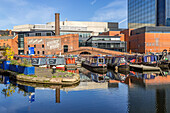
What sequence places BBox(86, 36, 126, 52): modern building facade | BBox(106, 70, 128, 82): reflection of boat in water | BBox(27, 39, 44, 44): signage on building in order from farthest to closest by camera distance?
BBox(86, 36, 126, 52): modern building facade, BBox(27, 39, 44, 44): signage on building, BBox(106, 70, 128, 82): reflection of boat in water

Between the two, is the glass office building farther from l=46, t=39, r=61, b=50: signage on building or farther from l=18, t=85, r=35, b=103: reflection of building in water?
l=18, t=85, r=35, b=103: reflection of building in water

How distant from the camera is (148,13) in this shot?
133 metres

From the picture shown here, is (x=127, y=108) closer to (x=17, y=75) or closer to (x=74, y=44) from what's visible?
(x=17, y=75)

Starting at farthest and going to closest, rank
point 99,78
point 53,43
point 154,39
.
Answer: point 154,39 < point 53,43 < point 99,78

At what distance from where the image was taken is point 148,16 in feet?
437

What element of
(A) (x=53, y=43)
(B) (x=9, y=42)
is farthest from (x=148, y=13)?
(B) (x=9, y=42)

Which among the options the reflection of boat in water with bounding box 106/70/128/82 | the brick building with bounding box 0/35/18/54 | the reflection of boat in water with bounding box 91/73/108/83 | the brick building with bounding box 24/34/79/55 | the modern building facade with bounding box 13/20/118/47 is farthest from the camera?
the modern building facade with bounding box 13/20/118/47

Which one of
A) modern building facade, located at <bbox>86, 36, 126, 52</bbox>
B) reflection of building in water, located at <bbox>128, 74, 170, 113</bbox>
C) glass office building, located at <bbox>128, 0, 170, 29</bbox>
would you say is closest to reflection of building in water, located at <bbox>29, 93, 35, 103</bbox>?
reflection of building in water, located at <bbox>128, 74, 170, 113</bbox>

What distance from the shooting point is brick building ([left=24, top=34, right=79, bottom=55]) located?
3105 inches

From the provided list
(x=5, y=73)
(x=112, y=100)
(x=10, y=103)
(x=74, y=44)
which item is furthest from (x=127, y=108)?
(x=74, y=44)

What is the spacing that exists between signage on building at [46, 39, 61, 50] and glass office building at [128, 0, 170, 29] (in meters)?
78.8

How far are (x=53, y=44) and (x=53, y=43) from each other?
1.54 feet

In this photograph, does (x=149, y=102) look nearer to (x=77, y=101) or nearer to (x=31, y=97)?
(x=77, y=101)

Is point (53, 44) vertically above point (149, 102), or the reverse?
point (53, 44)
